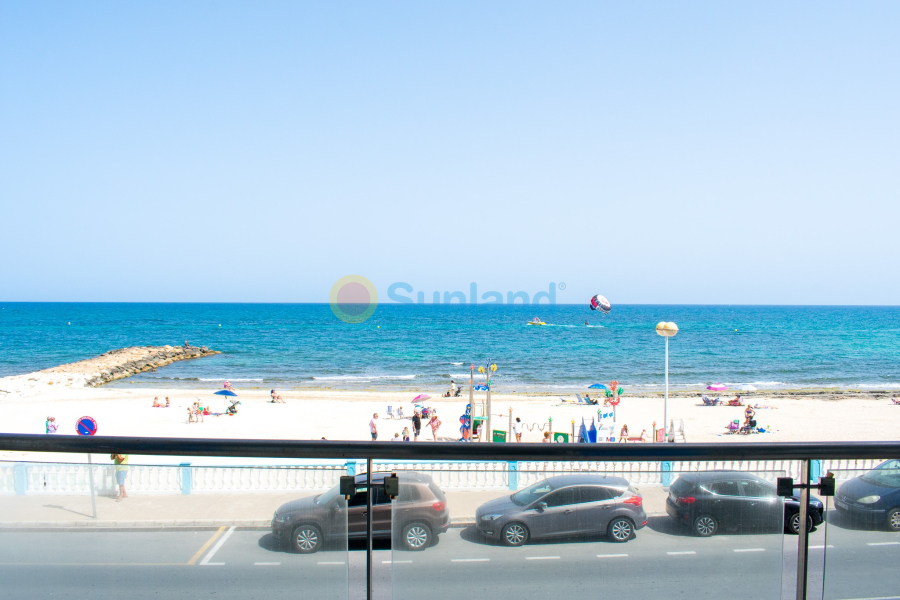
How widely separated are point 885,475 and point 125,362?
174 feet

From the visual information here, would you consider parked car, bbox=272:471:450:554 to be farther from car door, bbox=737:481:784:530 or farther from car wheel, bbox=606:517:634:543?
car door, bbox=737:481:784:530

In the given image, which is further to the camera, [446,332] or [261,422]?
[446,332]

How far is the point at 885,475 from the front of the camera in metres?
1.76

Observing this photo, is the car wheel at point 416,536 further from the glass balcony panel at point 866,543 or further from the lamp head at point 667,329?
the lamp head at point 667,329

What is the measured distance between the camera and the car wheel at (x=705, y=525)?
175cm

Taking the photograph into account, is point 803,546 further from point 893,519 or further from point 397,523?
point 397,523

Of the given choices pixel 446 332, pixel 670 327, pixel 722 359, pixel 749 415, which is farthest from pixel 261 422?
pixel 446 332

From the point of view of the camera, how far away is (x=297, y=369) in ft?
156

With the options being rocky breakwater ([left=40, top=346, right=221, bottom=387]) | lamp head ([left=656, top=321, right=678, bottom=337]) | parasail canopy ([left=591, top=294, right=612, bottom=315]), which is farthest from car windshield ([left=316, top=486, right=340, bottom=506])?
parasail canopy ([left=591, top=294, right=612, bottom=315])

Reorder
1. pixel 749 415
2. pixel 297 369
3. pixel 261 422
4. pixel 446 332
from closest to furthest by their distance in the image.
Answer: pixel 749 415
pixel 261 422
pixel 297 369
pixel 446 332

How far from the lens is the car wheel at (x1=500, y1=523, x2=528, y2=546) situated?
1.72m

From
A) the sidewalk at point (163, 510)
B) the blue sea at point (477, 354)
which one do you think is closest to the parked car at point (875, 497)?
the sidewalk at point (163, 510)

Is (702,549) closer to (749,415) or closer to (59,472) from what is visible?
(59,472)

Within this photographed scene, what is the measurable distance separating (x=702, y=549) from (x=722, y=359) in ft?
186
